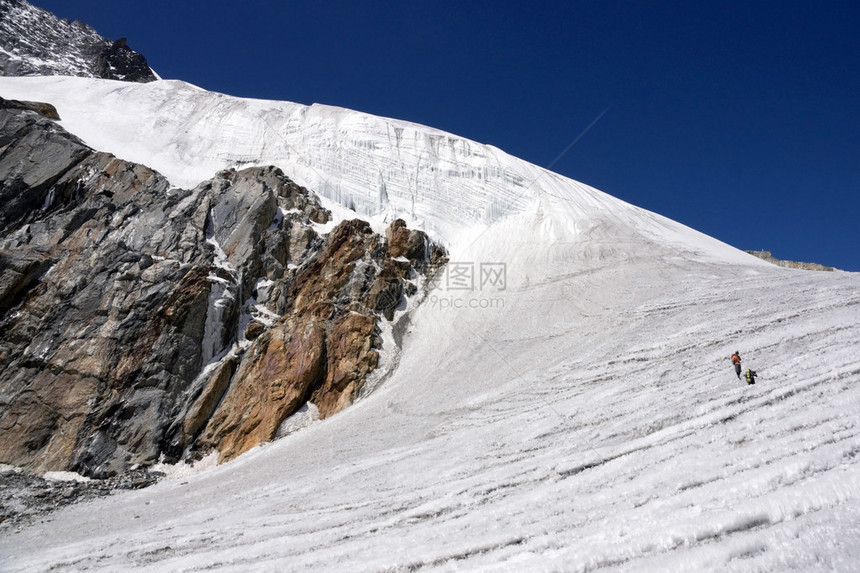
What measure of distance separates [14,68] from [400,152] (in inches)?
2192

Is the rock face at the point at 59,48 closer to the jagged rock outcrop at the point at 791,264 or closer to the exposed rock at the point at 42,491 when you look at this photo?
the exposed rock at the point at 42,491

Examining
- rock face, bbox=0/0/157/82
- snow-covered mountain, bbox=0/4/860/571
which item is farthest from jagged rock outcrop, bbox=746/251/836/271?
rock face, bbox=0/0/157/82

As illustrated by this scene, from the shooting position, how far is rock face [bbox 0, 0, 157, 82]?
6875 centimetres

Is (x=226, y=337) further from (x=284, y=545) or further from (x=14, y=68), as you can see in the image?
(x=14, y=68)

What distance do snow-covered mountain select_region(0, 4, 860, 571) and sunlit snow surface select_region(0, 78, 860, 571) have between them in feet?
0.22

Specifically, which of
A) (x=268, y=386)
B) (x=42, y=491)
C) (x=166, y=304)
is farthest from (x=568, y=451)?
(x=166, y=304)

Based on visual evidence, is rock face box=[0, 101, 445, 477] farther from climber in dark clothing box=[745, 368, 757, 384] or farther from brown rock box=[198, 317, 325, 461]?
climber in dark clothing box=[745, 368, 757, 384]

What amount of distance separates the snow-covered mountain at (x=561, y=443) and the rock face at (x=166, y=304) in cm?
169

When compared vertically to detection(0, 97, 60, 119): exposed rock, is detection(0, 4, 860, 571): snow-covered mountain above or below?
below

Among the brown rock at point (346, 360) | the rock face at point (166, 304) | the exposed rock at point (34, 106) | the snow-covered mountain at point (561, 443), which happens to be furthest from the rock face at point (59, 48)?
the brown rock at point (346, 360)

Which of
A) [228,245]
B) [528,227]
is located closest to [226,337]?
[228,245]

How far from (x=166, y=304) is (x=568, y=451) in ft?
86.2

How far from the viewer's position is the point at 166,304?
2908cm

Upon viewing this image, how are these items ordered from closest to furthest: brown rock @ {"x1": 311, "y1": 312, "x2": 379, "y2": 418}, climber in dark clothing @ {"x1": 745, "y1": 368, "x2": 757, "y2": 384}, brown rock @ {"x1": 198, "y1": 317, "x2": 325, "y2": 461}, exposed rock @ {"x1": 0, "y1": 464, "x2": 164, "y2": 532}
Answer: climber in dark clothing @ {"x1": 745, "y1": 368, "x2": 757, "y2": 384} → exposed rock @ {"x1": 0, "y1": 464, "x2": 164, "y2": 532} → brown rock @ {"x1": 198, "y1": 317, "x2": 325, "y2": 461} → brown rock @ {"x1": 311, "y1": 312, "x2": 379, "y2": 418}
